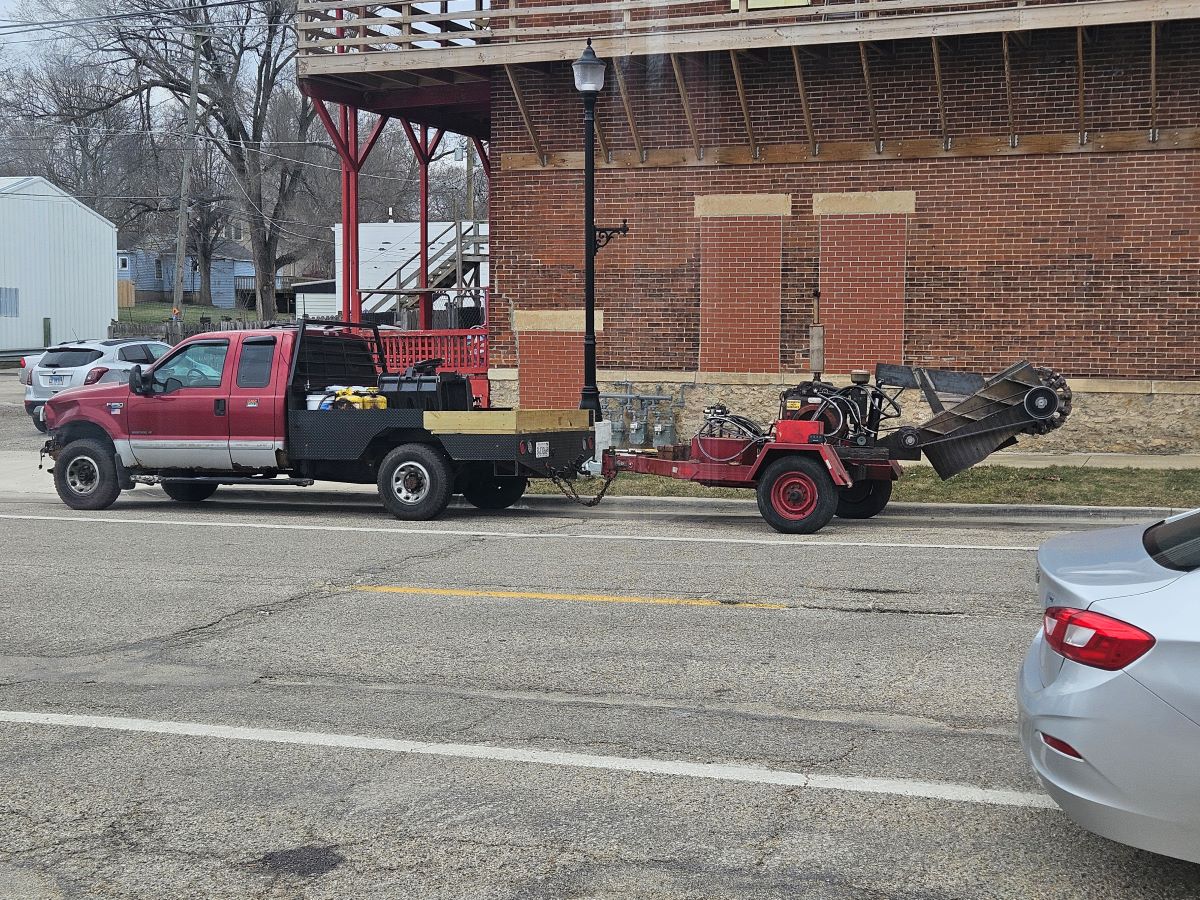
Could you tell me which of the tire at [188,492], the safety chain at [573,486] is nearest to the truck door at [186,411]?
the tire at [188,492]

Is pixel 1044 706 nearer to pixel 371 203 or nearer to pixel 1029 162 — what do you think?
pixel 1029 162

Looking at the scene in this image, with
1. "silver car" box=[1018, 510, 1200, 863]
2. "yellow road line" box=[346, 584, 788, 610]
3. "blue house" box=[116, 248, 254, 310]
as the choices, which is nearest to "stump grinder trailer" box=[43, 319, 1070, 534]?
"yellow road line" box=[346, 584, 788, 610]

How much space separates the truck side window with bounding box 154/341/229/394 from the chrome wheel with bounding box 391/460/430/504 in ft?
7.69

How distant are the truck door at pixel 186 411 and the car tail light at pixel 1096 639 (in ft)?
36.6

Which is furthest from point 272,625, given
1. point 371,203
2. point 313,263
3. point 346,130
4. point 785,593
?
point 313,263

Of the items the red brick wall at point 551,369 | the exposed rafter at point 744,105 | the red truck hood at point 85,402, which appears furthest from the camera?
the red brick wall at point 551,369

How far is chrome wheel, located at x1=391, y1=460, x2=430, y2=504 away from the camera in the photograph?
13234 millimetres

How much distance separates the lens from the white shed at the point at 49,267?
44531mm

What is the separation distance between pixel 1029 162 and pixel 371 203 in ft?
174

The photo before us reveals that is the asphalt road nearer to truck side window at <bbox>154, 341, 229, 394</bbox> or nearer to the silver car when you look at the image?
the silver car

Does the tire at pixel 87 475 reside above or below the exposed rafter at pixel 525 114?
below

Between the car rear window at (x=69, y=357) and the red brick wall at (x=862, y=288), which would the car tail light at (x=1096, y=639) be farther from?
the car rear window at (x=69, y=357)

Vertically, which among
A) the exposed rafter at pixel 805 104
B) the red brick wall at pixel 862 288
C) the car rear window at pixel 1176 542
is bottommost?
the car rear window at pixel 1176 542

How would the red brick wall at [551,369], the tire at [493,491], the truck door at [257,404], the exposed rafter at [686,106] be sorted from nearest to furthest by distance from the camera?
the truck door at [257,404] → the tire at [493,491] → the exposed rafter at [686,106] → the red brick wall at [551,369]
